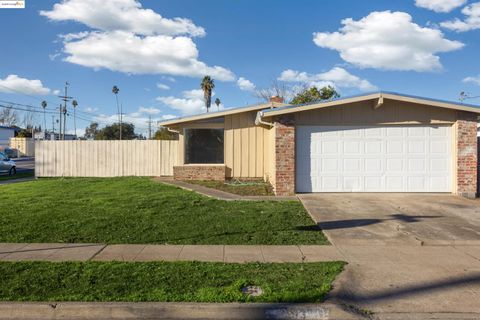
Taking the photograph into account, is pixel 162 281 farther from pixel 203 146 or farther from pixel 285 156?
pixel 203 146

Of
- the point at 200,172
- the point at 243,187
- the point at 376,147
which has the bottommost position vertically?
the point at 243,187

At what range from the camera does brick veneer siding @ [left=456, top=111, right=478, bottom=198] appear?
509 inches

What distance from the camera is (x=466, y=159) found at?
12.9 metres

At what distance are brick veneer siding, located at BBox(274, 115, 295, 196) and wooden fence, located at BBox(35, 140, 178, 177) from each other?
969cm

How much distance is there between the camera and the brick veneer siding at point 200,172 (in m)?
17.5

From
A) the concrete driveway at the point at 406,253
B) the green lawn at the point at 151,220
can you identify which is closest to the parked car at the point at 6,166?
the green lawn at the point at 151,220

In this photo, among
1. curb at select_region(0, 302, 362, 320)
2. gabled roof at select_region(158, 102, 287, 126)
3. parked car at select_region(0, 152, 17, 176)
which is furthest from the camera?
parked car at select_region(0, 152, 17, 176)

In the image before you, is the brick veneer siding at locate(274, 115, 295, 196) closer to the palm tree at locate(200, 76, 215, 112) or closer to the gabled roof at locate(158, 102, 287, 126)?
the gabled roof at locate(158, 102, 287, 126)

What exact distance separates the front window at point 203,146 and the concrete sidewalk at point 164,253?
1084cm

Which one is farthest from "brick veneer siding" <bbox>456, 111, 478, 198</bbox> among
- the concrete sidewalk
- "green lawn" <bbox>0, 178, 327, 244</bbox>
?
the concrete sidewalk

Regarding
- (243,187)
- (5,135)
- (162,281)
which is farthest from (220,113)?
(5,135)

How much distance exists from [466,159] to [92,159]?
56.2 ft

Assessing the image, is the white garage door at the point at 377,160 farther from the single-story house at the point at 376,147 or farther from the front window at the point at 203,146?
the front window at the point at 203,146

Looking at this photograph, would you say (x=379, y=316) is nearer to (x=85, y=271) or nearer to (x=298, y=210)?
(x=85, y=271)
